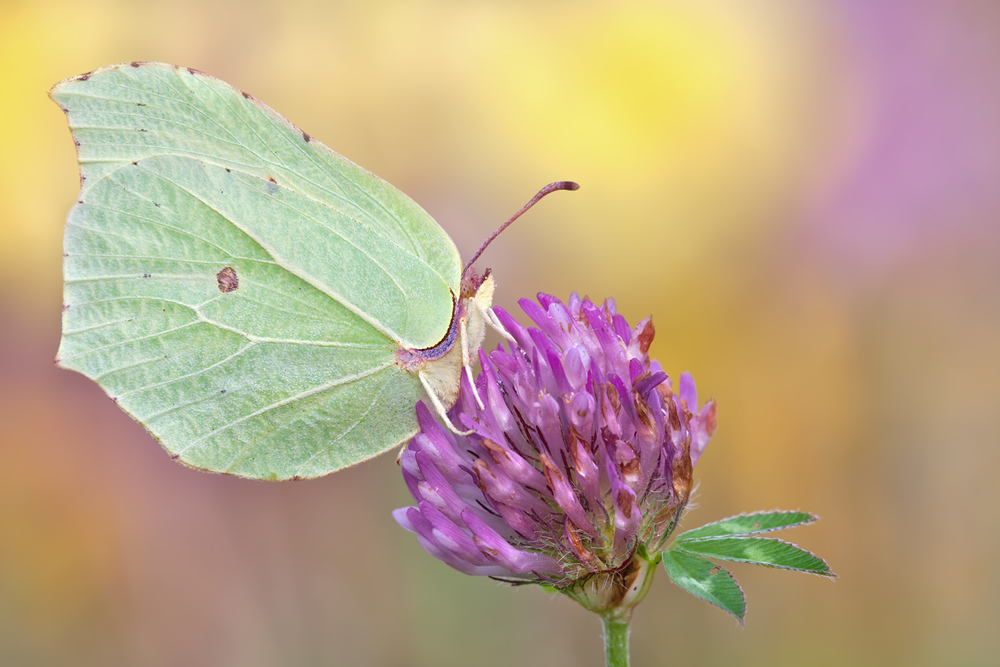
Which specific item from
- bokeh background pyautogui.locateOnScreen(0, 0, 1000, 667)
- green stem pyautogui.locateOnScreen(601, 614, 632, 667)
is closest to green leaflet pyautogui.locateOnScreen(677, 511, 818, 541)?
green stem pyautogui.locateOnScreen(601, 614, 632, 667)

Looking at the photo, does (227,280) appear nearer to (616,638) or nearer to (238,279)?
(238,279)

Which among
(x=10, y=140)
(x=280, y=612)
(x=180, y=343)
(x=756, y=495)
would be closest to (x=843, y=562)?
(x=756, y=495)

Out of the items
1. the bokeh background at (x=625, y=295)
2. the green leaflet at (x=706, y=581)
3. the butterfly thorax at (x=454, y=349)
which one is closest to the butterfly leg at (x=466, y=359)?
the butterfly thorax at (x=454, y=349)

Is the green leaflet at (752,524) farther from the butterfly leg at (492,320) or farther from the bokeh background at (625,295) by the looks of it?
the bokeh background at (625,295)

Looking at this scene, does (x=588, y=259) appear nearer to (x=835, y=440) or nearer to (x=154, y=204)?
(x=835, y=440)

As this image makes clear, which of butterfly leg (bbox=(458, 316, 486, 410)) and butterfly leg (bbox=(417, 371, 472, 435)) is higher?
butterfly leg (bbox=(458, 316, 486, 410))

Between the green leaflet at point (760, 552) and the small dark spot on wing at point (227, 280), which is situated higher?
the green leaflet at point (760, 552)

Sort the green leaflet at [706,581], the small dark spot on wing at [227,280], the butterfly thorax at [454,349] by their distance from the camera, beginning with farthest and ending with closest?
1. the small dark spot on wing at [227,280]
2. the butterfly thorax at [454,349]
3. the green leaflet at [706,581]

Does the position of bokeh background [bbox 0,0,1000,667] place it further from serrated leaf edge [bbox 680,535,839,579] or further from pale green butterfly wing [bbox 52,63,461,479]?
serrated leaf edge [bbox 680,535,839,579]
